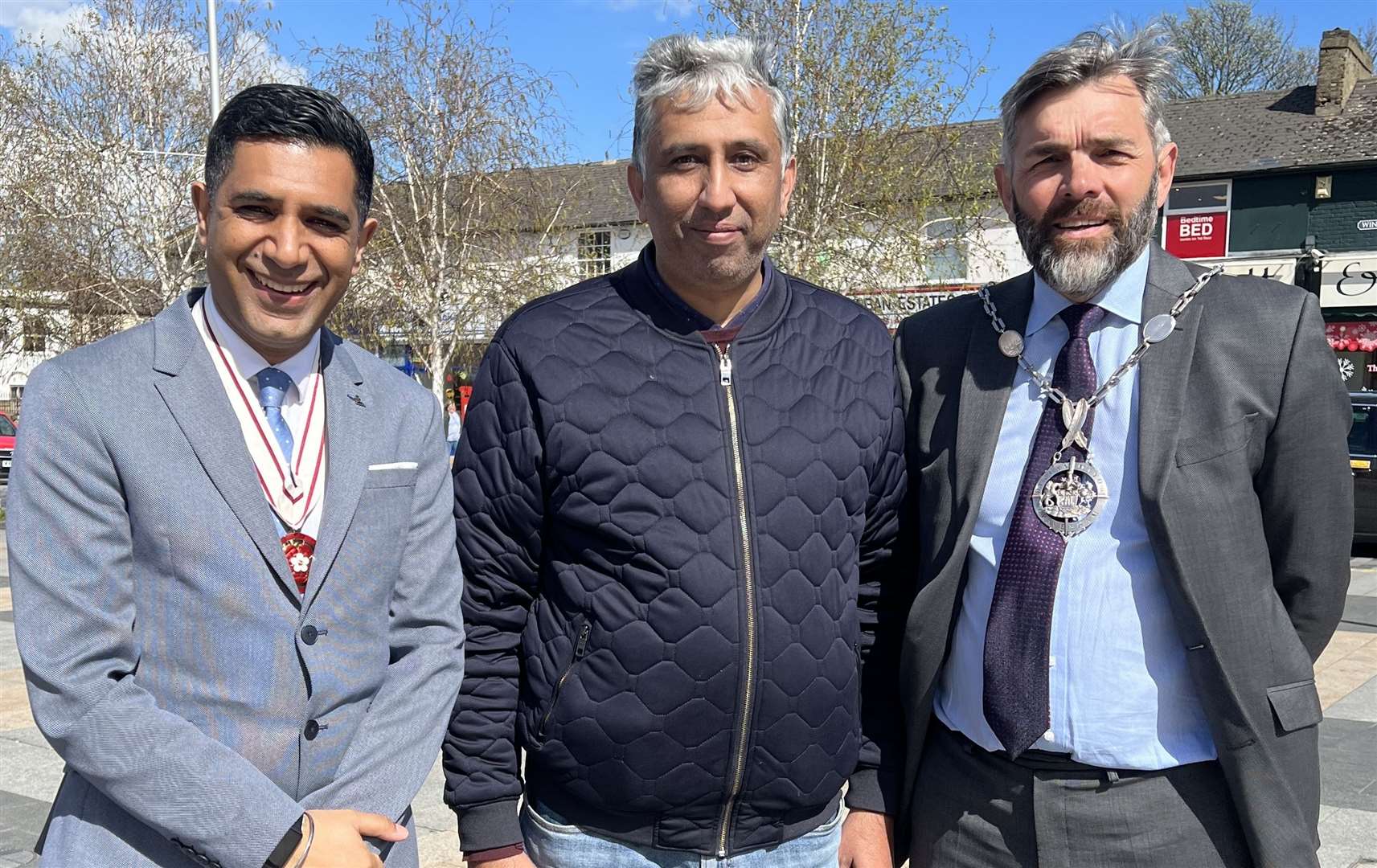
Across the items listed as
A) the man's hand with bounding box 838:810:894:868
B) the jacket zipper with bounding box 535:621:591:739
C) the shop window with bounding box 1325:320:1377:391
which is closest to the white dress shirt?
the jacket zipper with bounding box 535:621:591:739

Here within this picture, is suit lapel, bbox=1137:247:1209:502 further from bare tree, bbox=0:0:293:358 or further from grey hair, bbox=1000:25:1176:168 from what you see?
bare tree, bbox=0:0:293:358

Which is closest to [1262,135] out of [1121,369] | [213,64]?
[213,64]

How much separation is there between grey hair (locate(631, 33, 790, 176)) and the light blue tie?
86cm

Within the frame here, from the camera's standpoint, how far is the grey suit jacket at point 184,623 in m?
1.71

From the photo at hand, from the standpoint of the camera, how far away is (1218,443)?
2.24m

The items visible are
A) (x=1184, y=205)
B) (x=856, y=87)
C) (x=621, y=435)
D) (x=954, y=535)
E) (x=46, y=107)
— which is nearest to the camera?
(x=621, y=435)

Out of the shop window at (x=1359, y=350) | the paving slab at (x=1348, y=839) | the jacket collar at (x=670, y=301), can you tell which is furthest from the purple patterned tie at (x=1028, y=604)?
the shop window at (x=1359, y=350)

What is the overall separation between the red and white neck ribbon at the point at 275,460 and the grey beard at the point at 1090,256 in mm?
1515

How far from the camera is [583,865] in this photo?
90.4 inches

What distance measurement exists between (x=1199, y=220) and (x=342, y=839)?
2783 centimetres

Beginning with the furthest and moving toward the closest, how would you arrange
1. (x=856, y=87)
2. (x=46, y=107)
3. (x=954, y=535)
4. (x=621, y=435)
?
(x=46, y=107)
(x=856, y=87)
(x=954, y=535)
(x=621, y=435)

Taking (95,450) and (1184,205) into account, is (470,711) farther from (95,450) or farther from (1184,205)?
(1184,205)

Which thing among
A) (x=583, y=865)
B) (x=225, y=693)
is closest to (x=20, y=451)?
(x=225, y=693)

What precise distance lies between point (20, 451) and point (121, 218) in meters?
17.6
